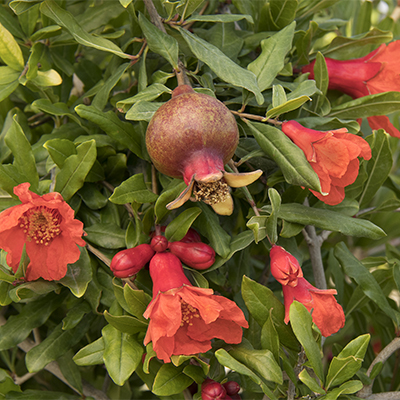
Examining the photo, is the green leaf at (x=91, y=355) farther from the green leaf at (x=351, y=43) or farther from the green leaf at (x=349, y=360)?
the green leaf at (x=351, y=43)

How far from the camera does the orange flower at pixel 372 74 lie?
0.89 m

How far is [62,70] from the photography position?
98cm

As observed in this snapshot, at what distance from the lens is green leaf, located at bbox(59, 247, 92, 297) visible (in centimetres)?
76

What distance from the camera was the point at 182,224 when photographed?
749 millimetres

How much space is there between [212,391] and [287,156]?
42cm

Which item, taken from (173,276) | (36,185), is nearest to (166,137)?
(173,276)

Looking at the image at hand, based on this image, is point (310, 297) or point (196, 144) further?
point (310, 297)

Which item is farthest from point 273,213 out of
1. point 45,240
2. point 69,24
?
point 69,24

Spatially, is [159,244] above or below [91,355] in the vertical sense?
above

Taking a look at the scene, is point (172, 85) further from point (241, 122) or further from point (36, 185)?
point (36, 185)

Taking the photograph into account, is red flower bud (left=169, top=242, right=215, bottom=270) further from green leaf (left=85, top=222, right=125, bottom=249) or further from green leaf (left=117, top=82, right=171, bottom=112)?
green leaf (left=117, top=82, right=171, bottom=112)

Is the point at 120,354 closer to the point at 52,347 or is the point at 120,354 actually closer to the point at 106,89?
the point at 52,347

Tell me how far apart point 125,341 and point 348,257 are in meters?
0.50

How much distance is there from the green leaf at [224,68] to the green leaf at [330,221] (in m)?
0.22
